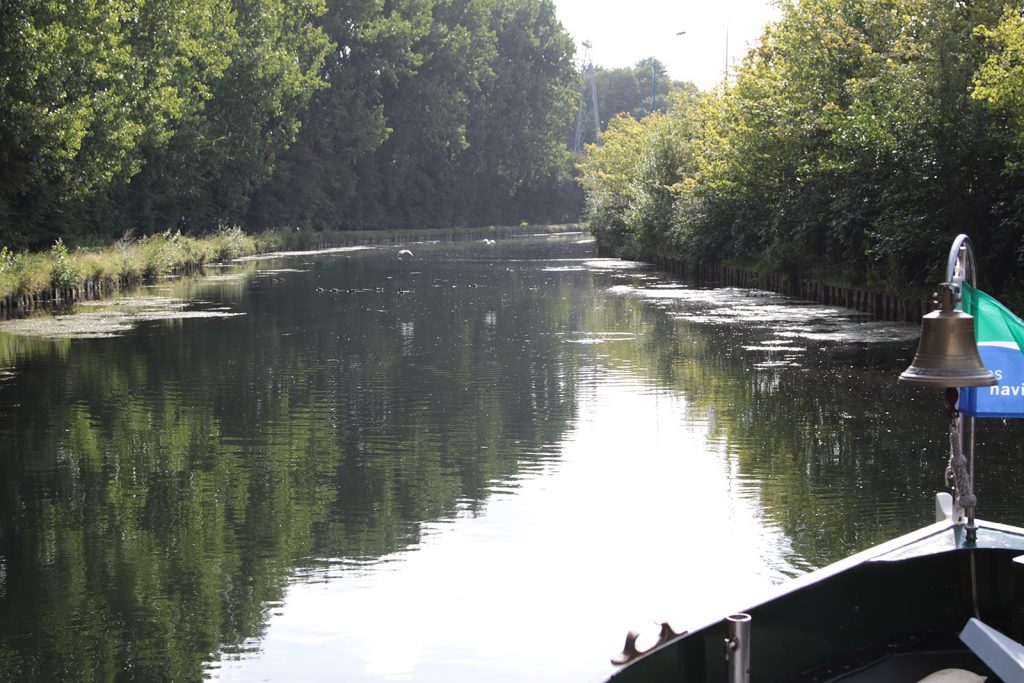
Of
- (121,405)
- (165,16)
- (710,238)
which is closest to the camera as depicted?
(121,405)

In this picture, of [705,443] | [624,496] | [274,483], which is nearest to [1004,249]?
[705,443]

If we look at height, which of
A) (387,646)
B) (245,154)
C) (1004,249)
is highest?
(245,154)

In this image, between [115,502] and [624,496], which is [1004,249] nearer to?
[624,496]

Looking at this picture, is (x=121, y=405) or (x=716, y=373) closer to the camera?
(x=121, y=405)

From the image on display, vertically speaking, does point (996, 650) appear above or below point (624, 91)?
below

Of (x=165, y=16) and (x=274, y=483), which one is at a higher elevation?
(x=165, y=16)

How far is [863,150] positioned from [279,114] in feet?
170

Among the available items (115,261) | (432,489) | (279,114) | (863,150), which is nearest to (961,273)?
(432,489)

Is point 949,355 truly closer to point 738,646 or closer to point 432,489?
point 738,646

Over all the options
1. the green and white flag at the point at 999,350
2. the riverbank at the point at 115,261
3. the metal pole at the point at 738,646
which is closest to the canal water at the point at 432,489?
the metal pole at the point at 738,646

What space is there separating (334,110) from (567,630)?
8700 cm

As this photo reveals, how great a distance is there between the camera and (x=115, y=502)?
13.6m

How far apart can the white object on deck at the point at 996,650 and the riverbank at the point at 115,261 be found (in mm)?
31589

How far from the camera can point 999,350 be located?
740 cm
